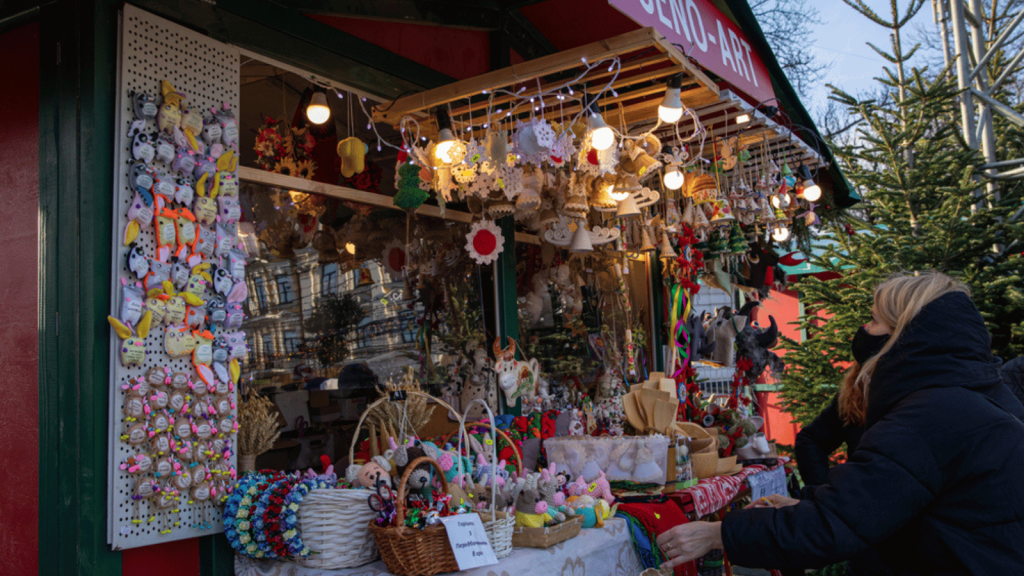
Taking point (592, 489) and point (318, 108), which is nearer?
point (592, 489)

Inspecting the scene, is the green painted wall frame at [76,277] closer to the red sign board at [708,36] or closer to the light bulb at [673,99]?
the red sign board at [708,36]

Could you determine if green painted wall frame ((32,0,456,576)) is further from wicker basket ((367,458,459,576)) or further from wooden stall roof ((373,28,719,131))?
wooden stall roof ((373,28,719,131))

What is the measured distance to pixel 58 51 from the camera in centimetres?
265

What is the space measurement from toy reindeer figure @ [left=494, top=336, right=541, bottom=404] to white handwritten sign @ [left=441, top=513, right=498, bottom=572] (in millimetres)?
2081

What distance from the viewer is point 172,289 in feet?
8.72

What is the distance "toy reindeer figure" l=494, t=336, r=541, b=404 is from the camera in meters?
4.45

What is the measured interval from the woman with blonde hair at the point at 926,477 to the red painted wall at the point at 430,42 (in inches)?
120

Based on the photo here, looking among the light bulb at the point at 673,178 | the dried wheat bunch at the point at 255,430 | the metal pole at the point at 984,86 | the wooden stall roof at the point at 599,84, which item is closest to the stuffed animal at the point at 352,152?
the wooden stall roof at the point at 599,84

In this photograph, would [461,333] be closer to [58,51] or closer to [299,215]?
[299,215]

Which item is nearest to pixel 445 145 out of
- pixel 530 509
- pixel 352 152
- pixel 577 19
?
pixel 352 152

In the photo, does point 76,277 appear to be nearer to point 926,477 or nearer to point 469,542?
point 469,542

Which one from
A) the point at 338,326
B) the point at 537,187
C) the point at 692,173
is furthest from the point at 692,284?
the point at 338,326

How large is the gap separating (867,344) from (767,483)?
2708mm

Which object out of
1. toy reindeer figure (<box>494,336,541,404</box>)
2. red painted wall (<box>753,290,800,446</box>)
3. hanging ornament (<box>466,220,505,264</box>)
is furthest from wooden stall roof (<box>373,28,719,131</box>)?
red painted wall (<box>753,290,800,446</box>)
